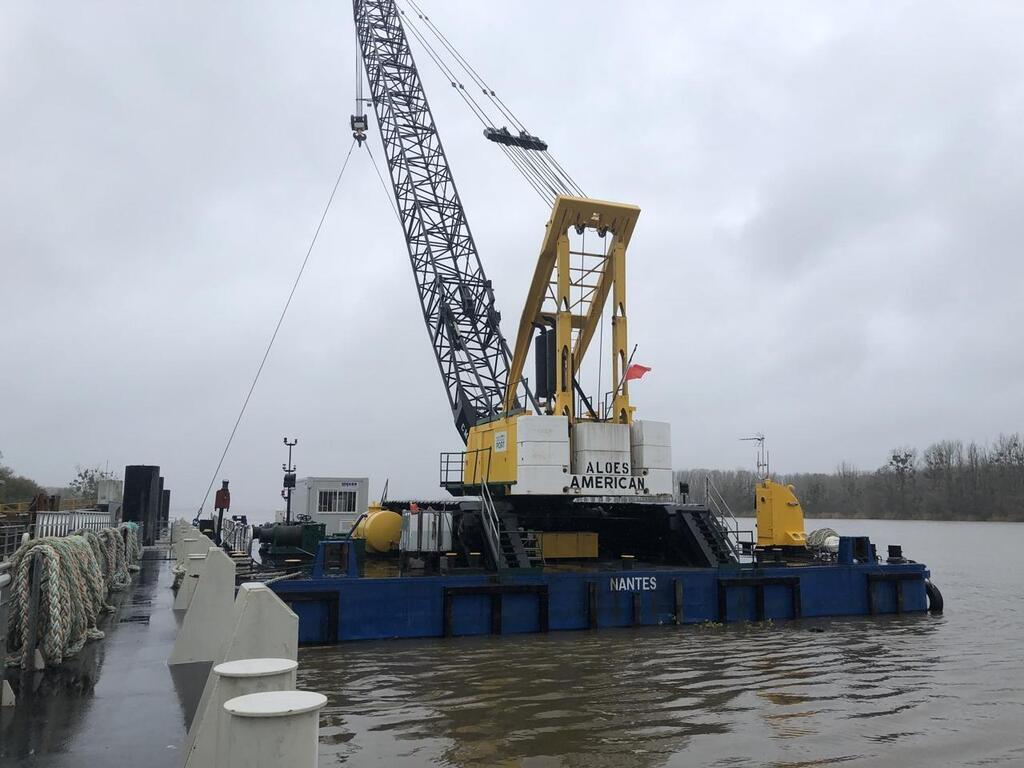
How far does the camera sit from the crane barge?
48.1ft

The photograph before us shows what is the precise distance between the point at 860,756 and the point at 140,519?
28568 millimetres

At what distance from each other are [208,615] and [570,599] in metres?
8.21

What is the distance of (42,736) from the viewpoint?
6207 mm

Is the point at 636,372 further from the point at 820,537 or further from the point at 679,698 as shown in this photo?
the point at 820,537

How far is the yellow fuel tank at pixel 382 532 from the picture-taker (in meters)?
19.5

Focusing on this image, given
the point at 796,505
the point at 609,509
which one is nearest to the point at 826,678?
the point at 609,509

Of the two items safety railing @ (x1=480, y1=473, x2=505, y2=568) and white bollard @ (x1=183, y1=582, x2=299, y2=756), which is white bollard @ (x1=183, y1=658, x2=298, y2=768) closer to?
white bollard @ (x1=183, y1=582, x2=299, y2=756)

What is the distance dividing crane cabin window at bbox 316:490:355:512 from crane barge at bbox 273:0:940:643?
1111 centimetres

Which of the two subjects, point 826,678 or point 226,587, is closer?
point 226,587

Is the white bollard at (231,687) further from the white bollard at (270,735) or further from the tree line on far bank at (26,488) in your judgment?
the tree line on far bank at (26,488)

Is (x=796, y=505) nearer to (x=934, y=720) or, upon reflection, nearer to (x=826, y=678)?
(x=826, y=678)

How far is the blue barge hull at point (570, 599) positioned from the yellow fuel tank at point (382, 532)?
4.51 m

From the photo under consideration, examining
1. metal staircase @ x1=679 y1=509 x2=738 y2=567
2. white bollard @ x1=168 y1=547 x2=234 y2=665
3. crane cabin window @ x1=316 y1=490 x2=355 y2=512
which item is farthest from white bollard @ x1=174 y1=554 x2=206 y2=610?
crane cabin window @ x1=316 y1=490 x2=355 y2=512

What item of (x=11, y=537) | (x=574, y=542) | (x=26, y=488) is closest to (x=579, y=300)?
(x=574, y=542)
